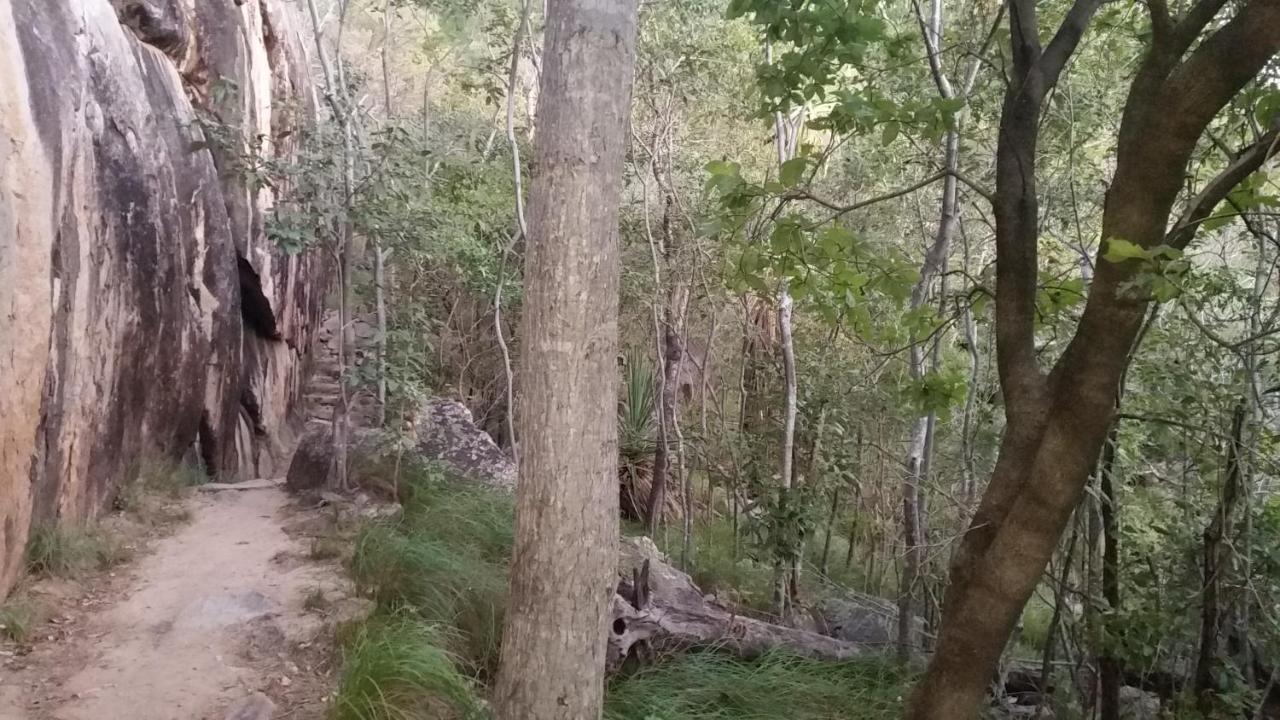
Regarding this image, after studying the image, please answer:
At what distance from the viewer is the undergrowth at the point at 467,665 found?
383 centimetres

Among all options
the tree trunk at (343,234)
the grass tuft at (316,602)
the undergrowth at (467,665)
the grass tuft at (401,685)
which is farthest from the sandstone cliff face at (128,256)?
the grass tuft at (401,685)

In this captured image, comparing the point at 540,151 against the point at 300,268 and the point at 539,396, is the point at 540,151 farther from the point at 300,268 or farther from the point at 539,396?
the point at 300,268

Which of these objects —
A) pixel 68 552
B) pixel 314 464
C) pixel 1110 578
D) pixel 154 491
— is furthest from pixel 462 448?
pixel 1110 578

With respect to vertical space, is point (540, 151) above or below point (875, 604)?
above

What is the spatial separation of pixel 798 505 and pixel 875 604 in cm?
102

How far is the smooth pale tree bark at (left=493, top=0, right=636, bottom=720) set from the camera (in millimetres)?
2916

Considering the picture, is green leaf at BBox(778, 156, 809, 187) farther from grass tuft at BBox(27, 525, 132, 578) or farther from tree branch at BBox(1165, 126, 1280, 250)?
grass tuft at BBox(27, 525, 132, 578)

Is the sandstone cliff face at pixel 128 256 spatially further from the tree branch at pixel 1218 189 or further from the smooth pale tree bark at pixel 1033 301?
the tree branch at pixel 1218 189

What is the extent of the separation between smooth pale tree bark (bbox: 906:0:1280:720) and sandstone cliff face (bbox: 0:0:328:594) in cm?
452

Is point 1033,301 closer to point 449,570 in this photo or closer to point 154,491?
point 449,570

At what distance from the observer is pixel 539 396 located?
296 centimetres

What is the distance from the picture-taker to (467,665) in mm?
4551

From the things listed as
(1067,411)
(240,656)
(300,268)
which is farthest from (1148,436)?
(300,268)

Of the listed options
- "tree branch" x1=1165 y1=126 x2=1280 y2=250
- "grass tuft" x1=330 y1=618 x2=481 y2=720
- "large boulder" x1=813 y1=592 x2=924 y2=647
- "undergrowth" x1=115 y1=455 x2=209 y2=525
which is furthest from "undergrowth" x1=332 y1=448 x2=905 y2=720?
"tree branch" x1=1165 y1=126 x2=1280 y2=250
